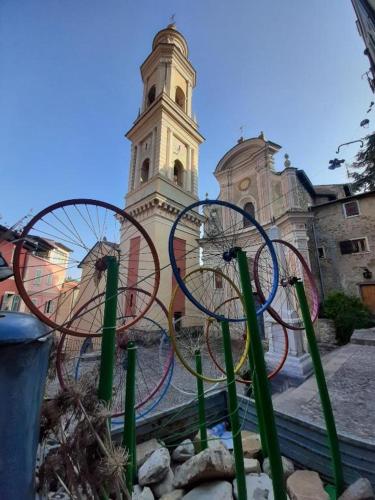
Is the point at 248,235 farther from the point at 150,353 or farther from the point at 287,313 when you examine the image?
the point at 150,353

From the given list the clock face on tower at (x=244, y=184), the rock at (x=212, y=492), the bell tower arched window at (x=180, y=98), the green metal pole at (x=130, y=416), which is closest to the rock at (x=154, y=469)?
the rock at (x=212, y=492)

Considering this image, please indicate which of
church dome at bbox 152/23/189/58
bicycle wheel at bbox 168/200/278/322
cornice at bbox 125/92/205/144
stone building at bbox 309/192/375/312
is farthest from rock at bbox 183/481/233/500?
church dome at bbox 152/23/189/58

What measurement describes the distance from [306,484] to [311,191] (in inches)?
700

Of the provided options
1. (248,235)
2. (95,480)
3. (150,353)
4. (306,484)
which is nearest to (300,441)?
(306,484)

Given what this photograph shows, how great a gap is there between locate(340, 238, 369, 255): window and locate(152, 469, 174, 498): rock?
15.4 metres

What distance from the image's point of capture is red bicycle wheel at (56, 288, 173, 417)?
1900 mm

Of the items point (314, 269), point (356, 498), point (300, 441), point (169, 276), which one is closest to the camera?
point (356, 498)

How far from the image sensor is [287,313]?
685 centimetres

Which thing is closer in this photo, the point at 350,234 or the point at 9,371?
the point at 9,371

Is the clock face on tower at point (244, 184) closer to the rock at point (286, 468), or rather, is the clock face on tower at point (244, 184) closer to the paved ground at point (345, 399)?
the paved ground at point (345, 399)

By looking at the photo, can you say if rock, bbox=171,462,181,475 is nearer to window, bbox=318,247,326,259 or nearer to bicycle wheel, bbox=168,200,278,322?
bicycle wheel, bbox=168,200,278,322

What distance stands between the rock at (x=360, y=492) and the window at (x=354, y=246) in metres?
14.4

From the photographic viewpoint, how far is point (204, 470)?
2264 millimetres

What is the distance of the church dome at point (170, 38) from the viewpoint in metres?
16.6
